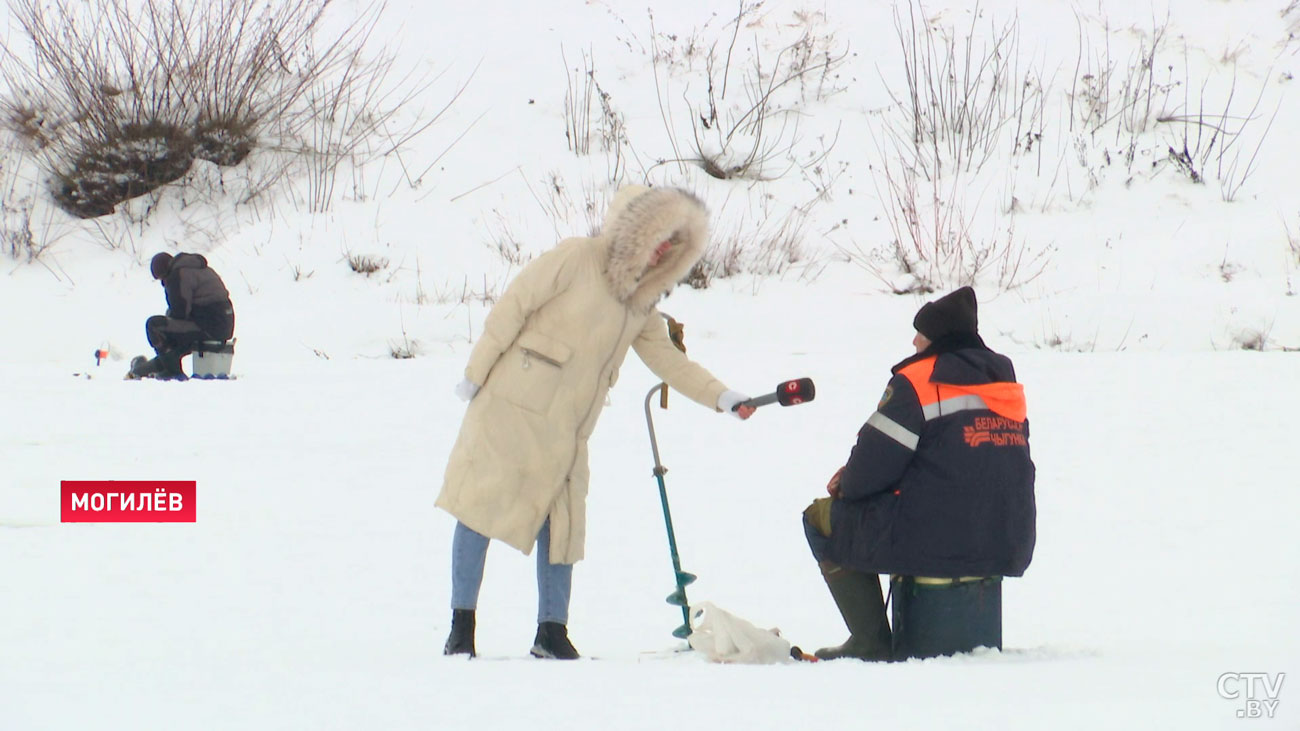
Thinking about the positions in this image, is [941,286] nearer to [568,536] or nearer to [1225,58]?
[1225,58]

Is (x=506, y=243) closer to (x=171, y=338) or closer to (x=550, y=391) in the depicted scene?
(x=171, y=338)

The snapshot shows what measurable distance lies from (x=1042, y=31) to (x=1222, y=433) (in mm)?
9090

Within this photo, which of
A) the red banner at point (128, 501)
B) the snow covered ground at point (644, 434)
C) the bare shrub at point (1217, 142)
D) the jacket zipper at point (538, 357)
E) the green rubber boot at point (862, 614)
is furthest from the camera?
the bare shrub at point (1217, 142)

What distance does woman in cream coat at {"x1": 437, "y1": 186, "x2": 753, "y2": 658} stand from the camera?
338cm

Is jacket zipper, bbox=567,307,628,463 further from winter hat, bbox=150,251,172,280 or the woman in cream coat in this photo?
winter hat, bbox=150,251,172,280

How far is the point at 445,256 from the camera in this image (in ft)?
38.0

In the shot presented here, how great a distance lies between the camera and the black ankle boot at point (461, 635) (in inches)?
134

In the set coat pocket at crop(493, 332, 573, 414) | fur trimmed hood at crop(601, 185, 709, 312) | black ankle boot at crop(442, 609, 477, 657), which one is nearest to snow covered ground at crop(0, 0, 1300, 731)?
black ankle boot at crop(442, 609, 477, 657)

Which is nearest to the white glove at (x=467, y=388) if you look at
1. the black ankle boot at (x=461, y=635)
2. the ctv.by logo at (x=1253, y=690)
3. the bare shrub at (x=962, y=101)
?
the black ankle boot at (x=461, y=635)

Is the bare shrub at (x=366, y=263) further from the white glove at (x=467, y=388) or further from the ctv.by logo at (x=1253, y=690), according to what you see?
the ctv.by logo at (x=1253, y=690)

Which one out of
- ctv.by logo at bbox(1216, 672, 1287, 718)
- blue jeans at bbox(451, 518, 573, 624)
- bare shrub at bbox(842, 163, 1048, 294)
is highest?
bare shrub at bbox(842, 163, 1048, 294)

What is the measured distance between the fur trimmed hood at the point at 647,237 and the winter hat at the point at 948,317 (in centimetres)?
68

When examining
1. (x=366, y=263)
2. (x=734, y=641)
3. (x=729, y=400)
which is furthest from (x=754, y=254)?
(x=734, y=641)

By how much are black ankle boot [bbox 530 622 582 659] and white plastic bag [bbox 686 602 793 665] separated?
0.34 metres
